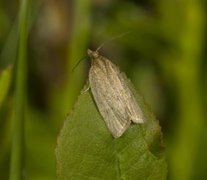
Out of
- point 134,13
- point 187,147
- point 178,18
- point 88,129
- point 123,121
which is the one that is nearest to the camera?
point 88,129

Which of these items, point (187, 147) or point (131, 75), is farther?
point (131, 75)

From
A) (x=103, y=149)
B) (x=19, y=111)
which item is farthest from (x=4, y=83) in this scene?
(x=103, y=149)

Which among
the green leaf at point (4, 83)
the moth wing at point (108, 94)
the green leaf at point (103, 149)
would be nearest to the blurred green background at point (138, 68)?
the green leaf at point (4, 83)

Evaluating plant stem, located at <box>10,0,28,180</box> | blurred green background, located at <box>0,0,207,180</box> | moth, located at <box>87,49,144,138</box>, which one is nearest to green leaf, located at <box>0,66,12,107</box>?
plant stem, located at <box>10,0,28,180</box>

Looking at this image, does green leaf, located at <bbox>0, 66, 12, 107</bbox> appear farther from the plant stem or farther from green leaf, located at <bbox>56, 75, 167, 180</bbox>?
green leaf, located at <bbox>56, 75, 167, 180</bbox>

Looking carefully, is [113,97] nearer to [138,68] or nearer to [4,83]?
[4,83]

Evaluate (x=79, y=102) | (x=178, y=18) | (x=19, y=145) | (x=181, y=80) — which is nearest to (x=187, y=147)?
(x=181, y=80)

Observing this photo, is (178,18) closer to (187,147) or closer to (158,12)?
(158,12)

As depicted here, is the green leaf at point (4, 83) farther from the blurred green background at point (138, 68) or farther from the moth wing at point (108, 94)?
the blurred green background at point (138, 68)
